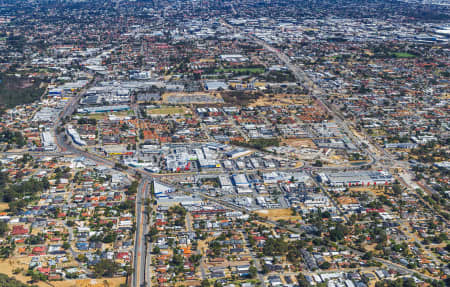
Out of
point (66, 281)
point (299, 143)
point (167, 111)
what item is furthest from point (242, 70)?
point (66, 281)

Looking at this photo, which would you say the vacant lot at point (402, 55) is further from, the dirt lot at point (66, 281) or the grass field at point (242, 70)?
the dirt lot at point (66, 281)

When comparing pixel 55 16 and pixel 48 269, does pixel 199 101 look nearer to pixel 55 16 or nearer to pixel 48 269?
pixel 48 269

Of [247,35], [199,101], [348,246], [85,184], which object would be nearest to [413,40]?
[247,35]

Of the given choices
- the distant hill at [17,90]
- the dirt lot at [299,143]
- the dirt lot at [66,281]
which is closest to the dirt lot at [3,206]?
the dirt lot at [66,281]

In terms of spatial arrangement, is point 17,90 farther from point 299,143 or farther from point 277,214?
point 277,214

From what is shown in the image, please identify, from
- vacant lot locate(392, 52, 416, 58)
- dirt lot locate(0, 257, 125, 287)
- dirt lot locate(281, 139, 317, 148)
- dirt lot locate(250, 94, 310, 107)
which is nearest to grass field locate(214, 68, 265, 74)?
dirt lot locate(250, 94, 310, 107)
